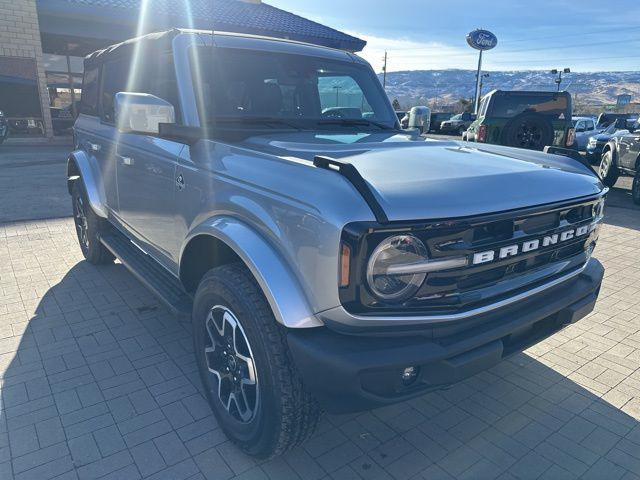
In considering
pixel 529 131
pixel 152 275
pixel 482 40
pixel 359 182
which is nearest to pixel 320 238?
pixel 359 182

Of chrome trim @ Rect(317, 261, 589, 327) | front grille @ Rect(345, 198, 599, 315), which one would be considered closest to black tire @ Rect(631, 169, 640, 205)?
front grille @ Rect(345, 198, 599, 315)

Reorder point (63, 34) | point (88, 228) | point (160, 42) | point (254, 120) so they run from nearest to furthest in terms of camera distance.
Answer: point (254, 120) < point (160, 42) < point (88, 228) < point (63, 34)

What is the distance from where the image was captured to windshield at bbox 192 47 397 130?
294 centimetres

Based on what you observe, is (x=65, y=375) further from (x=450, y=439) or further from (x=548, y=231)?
(x=548, y=231)

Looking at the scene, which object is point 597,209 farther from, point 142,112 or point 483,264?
point 142,112

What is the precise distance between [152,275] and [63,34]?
59.2 feet

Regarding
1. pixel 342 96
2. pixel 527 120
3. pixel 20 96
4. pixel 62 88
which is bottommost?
pixel 527 120

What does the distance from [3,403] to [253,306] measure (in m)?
1.88

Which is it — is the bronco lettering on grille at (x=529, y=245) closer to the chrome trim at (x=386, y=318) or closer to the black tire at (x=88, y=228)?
the chrome trim at (x=386, y=318)

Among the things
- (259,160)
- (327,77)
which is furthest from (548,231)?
(327,77)

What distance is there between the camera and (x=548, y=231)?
2279 mm

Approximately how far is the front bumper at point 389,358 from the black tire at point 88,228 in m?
3.66

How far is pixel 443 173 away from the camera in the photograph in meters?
2.16

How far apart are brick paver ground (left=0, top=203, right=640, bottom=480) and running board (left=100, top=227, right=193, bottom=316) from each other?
0.53 m
